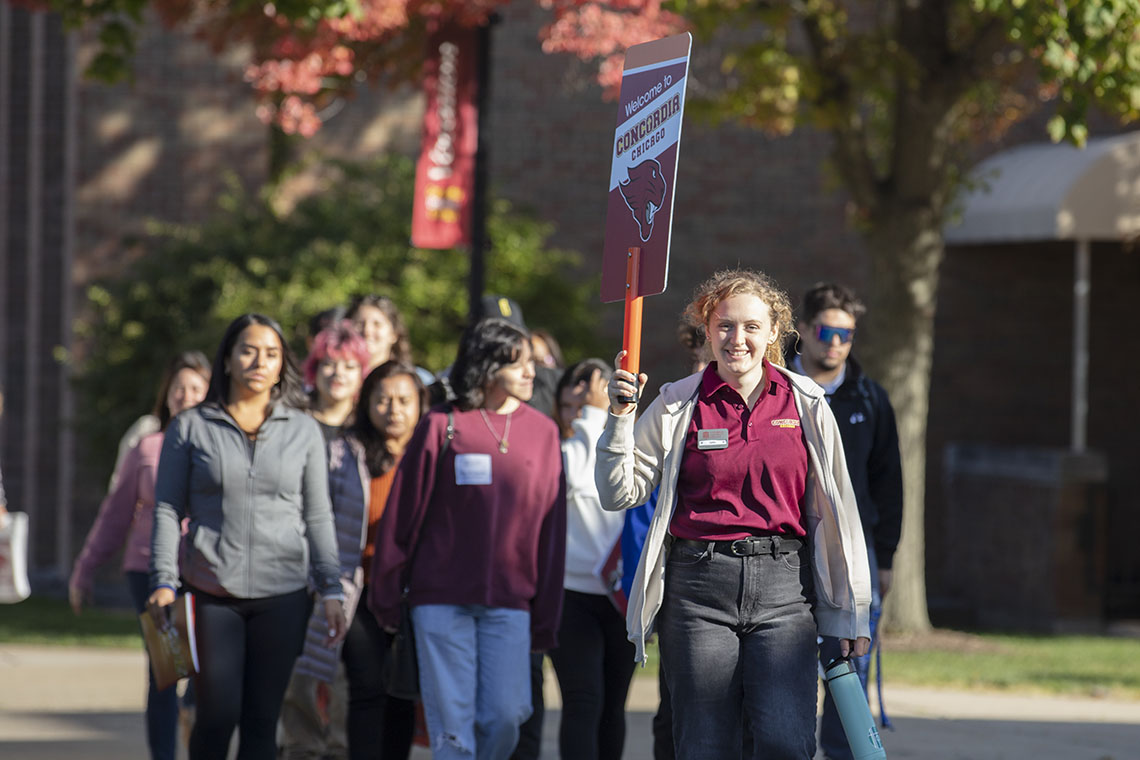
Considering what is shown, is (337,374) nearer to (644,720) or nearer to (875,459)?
(875,459)

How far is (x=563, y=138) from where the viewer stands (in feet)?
50.6

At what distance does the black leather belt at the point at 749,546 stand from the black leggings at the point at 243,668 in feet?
5.89

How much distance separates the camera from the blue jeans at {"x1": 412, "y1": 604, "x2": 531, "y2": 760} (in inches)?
215

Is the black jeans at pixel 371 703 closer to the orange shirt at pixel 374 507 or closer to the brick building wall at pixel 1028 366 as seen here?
the orange shirt at pixel 374 507

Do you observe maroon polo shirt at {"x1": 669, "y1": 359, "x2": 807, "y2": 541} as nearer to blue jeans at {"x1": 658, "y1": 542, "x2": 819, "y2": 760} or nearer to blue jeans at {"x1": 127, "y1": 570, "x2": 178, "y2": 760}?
blue jeans at {"x1": 658, "y1": 542, "x2": 819, "y2": 760}

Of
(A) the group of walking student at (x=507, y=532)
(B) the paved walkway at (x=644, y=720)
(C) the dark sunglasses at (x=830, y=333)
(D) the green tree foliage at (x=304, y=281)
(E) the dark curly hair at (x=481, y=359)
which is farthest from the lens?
(D) the green tree foliage at (x=304, y=281)

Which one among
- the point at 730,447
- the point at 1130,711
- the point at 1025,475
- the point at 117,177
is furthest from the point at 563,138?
the point at 730,447

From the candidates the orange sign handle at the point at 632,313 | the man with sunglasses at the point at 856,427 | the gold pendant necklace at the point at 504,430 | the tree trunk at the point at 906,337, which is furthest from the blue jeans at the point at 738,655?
the tree trunk at the point at 906,337

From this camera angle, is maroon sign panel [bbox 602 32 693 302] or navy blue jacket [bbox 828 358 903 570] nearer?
maroon sign panel [bbox 602 32 693 302]

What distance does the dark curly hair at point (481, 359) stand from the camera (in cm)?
562

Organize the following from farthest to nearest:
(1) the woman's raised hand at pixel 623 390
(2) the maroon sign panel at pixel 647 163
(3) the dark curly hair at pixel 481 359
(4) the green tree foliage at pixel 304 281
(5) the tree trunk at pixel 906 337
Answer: (4) the green tree foliage at pixel 304 281
(5) the tree trunk at pixel 906 337
(3) the dark curly hair at pixel 481 359
(2) the maroon sign panel at pixel 647 163
(1) the woman's raised hand at pixel 623 390

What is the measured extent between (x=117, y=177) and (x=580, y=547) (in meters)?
9.85

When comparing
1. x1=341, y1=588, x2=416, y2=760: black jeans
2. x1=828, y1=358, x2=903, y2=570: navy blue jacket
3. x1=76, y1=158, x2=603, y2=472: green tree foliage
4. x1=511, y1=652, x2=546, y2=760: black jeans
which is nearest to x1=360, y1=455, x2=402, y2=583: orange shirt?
x1=341, y1=588, x2=416, y2=760: black jeans

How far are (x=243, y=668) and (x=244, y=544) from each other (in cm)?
46
